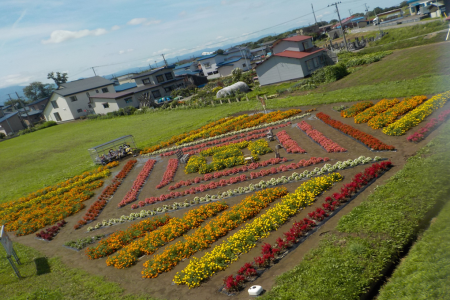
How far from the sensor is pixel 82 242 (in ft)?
50.9

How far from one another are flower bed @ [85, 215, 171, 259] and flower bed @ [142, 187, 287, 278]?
2.69m

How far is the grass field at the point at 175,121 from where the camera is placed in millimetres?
26922

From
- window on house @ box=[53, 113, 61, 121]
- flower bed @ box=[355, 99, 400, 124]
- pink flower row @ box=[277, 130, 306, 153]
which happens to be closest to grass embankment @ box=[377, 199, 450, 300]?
pink flower row @ box=[277, 130, 306, 153]

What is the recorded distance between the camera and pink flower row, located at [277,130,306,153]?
64.1 feet

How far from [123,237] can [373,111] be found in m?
18.2

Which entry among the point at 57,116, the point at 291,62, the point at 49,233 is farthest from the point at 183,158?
the point at 57,116

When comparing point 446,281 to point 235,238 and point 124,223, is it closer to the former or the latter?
point 235,238

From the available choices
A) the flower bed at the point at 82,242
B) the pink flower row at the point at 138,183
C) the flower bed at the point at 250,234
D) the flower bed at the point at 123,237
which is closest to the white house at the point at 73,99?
the pink flower row at the point at 138,183

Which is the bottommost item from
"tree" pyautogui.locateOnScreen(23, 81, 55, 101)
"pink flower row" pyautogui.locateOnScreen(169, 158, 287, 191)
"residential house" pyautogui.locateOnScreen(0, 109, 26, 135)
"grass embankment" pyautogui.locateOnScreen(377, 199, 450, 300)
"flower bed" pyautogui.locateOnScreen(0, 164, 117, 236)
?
"grass embankment" pyautogui.locateOnScreen(377, 199, 450, 300)

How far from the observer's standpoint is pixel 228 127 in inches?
1193

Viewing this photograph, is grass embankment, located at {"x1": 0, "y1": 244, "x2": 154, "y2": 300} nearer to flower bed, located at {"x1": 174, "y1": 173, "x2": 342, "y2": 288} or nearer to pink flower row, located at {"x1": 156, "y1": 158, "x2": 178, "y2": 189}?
flower bed, located at {"x1": 174, "y1": 173, "x2": 342, "y2": 288}

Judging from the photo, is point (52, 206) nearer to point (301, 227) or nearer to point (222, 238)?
point (222, 238)

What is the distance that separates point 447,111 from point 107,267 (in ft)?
63.0

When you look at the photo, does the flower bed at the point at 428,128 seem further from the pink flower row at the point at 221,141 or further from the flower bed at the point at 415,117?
the pink flower row at the point at 221,141
